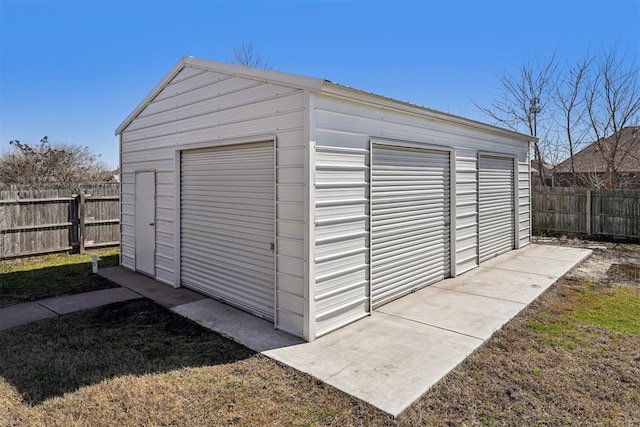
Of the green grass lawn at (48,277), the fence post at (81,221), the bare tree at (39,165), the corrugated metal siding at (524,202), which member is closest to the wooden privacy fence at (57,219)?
the fence post at (81,221)

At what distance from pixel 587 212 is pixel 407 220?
855cm

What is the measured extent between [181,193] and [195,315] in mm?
2291

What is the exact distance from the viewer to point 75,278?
7.10 meters

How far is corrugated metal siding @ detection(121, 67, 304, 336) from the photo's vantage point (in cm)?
430

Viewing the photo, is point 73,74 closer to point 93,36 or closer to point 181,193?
point 93,36

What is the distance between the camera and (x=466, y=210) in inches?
285

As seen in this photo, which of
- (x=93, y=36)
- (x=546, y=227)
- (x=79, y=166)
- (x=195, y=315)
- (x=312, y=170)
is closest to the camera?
(x=312, y=170)

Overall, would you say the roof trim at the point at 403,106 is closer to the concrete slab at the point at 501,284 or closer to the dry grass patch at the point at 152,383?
the concrete slab at the point at 501,284

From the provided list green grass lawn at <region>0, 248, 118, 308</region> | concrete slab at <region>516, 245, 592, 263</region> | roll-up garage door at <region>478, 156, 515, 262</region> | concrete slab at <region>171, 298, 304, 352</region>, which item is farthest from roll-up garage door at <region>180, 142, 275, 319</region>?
concrete slab at <region>516, 245, 592, 263</region>

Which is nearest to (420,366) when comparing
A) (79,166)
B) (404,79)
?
(404,79)

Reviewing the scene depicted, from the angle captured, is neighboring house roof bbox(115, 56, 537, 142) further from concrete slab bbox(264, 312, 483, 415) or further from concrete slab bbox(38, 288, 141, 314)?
concrete slab bbox(38, 288, 141, 314)

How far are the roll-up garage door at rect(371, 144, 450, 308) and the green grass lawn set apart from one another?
474 centimetres

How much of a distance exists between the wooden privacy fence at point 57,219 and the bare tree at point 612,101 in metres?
17.6

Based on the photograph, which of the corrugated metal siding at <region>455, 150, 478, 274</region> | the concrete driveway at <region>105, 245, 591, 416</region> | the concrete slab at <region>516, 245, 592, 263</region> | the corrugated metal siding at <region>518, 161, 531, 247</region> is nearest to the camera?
the concrete driveway at <region>105, 245, 591, 416</region>
